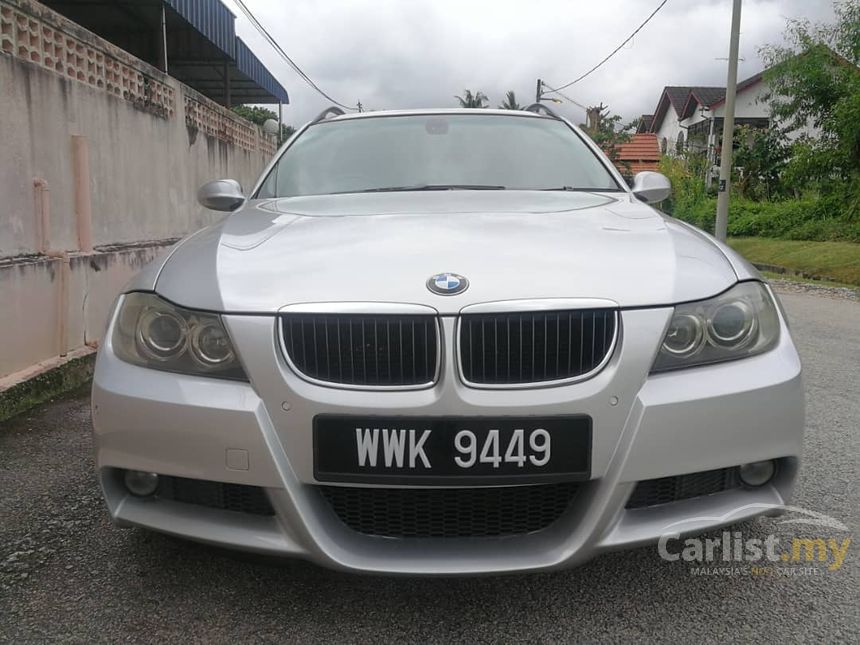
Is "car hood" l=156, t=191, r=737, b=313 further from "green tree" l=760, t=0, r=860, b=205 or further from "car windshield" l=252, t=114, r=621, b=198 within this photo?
"green tree" l=760, t=0, r=860, b=205

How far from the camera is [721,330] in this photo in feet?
6.00

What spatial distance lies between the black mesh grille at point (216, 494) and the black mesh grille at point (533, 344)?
60cm

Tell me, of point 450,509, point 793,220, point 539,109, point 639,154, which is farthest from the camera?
point 639,154

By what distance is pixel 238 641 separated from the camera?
175 cm

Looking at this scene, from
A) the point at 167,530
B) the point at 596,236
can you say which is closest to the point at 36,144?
the point at 167,530

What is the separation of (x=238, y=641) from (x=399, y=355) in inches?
31.8

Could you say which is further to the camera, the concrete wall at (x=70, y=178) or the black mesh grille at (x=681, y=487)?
the concrete wall at (x=70, y=178)

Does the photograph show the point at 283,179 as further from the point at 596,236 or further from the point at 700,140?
the point at 700,140

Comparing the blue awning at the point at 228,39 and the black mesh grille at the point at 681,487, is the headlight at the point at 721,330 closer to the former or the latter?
the black mesh grille at the point at 681,487

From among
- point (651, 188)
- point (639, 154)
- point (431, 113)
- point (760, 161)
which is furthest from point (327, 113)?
point (639, 154)

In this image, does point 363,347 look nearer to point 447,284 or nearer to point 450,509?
point 447,284

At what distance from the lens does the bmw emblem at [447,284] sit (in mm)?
1735

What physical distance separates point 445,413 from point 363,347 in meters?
0.25

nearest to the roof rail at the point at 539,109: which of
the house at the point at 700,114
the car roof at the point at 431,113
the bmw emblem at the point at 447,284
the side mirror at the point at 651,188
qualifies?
the car roof at the point at 431,113
